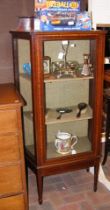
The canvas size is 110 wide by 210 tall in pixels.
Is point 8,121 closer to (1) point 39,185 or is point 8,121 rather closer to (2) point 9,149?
(2) point 9,149

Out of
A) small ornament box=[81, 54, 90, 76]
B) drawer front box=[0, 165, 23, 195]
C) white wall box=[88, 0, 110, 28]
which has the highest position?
white wall box=[88, 0, 110, 28]

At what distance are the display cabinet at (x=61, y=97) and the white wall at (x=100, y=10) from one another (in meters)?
0.20

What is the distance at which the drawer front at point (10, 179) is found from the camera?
1701mm

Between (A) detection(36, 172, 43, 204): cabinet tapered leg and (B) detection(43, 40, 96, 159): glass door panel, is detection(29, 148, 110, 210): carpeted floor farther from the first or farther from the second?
(B) detection(43, 40, 96, 159): glass door panel

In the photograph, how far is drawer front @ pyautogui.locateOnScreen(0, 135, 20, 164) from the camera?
5.36 ft

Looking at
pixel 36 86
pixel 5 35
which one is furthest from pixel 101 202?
pixel 5 35

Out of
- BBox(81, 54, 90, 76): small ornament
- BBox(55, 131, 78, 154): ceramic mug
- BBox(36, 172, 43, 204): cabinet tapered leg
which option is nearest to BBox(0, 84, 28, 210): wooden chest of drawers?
BBox(36, 172, 43, 204): cabinet tapered leg

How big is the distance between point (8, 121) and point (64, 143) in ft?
2.05

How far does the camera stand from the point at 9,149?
1.67 m

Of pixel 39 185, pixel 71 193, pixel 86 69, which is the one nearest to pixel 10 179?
pixel 39 185

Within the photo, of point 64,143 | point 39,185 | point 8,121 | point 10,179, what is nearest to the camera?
point 8,121

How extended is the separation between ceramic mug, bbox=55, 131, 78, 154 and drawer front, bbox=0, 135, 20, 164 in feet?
1.53

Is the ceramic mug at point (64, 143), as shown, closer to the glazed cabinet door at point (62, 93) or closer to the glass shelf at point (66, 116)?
the glazed cabinet door at point (62, 93)

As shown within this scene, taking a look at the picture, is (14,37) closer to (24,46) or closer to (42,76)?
(24,46)
